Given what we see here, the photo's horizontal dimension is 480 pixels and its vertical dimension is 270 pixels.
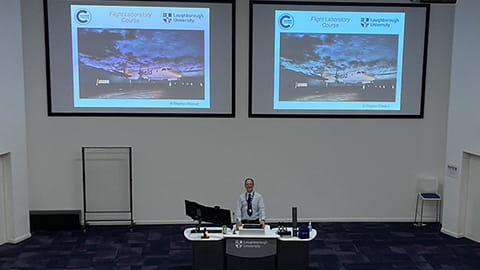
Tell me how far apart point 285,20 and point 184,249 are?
4230 millimetres

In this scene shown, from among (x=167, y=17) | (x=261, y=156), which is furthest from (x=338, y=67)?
(x=167, y=17)

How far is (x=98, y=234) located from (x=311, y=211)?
3.84 meters

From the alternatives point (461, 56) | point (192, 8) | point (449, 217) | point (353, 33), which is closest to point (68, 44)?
point (192, 8)

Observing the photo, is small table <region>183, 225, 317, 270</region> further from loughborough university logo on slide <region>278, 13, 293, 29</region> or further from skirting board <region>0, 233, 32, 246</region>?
loughborough university logo on slide <region>278, 13, 293, 29</region>

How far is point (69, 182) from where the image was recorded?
363 inches

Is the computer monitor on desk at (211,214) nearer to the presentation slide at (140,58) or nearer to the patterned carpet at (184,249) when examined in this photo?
the patterned carpet at (184,249)

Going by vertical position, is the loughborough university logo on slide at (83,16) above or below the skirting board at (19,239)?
above

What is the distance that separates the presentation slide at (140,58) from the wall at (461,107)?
3862 mm

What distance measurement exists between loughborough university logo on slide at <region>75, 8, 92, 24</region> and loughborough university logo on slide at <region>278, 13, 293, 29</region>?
10.7 ft

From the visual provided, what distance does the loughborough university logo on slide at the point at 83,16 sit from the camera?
28.7 feet

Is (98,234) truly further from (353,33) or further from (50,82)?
(353,33)

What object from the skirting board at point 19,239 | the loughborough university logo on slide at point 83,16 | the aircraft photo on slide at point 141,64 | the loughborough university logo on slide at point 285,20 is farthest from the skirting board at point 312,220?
the loughborough university logo on slide at point 83,16

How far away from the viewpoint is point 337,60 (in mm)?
9172

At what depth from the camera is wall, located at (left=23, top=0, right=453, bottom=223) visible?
→ 9.10 meters
